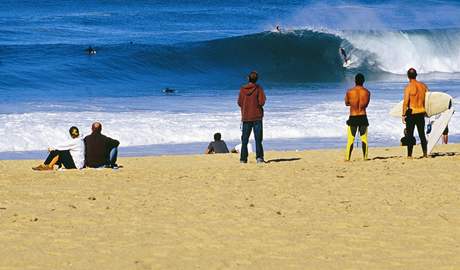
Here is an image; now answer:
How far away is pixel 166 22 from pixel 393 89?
71.4 ft

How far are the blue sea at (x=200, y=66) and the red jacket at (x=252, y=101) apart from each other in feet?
13.8

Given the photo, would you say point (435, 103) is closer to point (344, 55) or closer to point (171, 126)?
point (171, 126)

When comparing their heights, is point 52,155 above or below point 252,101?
below

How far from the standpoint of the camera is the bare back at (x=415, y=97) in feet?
42.9

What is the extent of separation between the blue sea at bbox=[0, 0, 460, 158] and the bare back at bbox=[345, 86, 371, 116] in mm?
4804

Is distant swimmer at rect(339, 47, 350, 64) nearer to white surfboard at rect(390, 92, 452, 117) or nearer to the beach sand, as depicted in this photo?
white surfboard at rect(390, 92, 452, 117)

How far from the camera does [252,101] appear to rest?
13.4 meters

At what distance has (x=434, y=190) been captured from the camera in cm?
1079

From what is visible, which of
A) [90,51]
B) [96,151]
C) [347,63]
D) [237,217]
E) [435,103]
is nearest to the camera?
[237,217]

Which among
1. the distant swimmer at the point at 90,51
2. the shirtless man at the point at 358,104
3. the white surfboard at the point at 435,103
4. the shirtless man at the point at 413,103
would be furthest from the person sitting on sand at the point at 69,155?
the distant swimmer at the point at 90,51

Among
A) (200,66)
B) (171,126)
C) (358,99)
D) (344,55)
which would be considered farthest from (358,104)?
(344,55)

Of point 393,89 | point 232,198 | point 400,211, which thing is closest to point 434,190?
point 400,211

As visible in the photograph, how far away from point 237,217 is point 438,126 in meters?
5.23

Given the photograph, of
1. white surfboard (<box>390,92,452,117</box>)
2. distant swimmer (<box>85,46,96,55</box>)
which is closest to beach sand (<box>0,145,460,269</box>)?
white surfboard (<box>390,92,452,117</box>)
